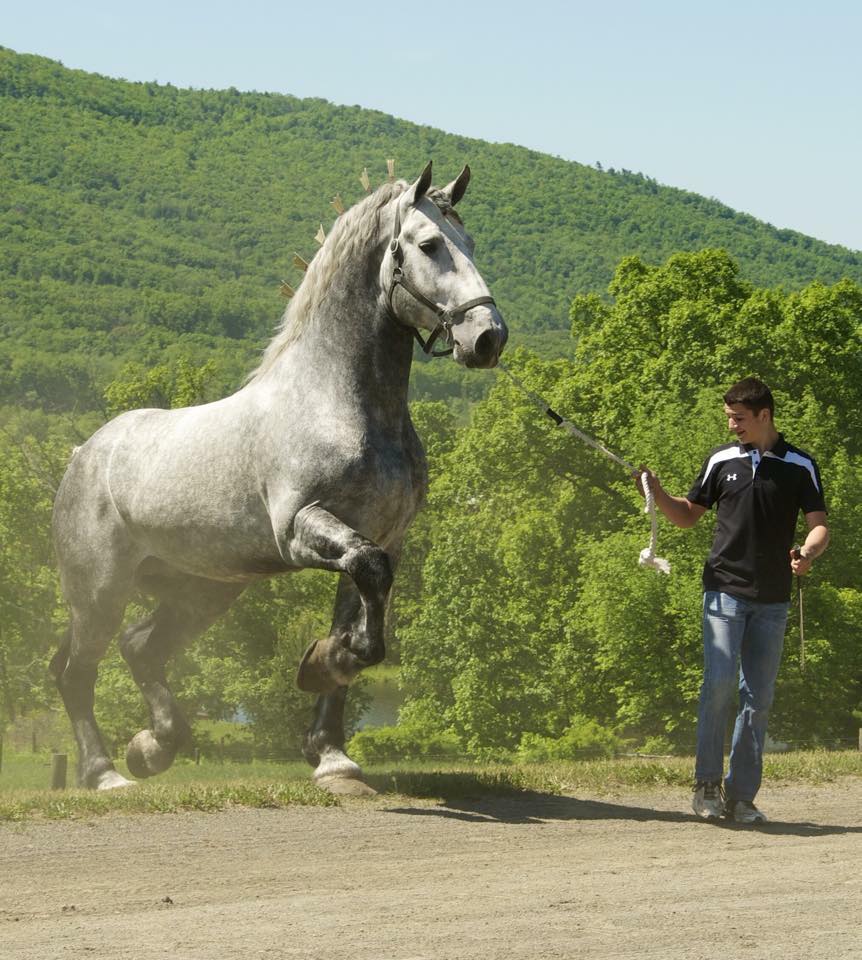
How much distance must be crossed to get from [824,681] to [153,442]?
90.9 ft

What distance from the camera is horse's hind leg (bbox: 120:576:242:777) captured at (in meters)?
11.4

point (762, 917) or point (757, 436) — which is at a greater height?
point (757, 436)

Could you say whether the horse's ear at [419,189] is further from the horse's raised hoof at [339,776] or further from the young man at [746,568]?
the horse's raised hoof at [339,776]

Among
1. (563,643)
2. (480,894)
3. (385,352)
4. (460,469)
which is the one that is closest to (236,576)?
(385,352)

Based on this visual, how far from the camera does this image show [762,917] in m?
5.96

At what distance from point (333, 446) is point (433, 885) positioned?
135 inches

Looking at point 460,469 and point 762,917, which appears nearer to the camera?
point 762,917

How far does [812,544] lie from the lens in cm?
862

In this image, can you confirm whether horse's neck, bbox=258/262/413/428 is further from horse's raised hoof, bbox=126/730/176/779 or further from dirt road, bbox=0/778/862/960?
horse's raised hoof, bbox=126/730/176/779

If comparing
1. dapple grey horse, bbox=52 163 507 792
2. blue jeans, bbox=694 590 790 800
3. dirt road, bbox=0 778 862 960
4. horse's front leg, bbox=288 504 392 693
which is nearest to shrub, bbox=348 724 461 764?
dapple grey horse, bbox=52 163 507 792

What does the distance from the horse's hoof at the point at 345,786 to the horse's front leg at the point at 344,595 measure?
1.90 ft

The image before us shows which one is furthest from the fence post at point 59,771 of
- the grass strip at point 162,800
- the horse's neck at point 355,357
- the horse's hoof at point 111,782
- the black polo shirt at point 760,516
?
the black polo shirt at point 760,516

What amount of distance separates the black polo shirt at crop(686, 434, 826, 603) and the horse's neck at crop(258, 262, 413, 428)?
6.97 feet

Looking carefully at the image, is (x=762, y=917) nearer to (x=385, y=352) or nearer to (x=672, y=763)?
(x=385, y=352)
